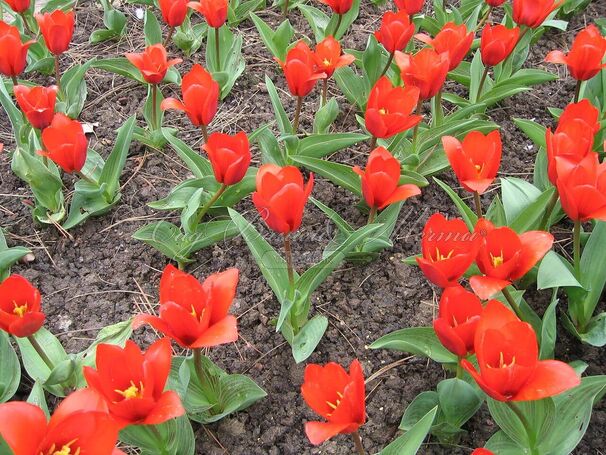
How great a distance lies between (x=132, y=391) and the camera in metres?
1.32

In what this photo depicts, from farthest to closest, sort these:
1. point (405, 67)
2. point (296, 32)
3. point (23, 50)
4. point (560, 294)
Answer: point (296, 32) < point (23, 50) < point (405, 67) < point (560, 294)

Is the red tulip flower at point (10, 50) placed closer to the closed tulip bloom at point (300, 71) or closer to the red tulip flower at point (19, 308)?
the closed tulip bloom at point (300, 71)

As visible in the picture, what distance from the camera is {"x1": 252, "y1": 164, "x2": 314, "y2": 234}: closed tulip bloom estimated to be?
155 centimetres

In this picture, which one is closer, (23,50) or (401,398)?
(401,398)

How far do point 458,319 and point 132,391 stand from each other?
71 cm

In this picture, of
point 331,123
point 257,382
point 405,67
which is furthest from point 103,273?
point 405,67

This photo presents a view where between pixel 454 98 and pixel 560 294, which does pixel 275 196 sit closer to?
pixel 560 294

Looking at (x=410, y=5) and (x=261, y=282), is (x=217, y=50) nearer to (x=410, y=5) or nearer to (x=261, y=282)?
(x=410, y=5)

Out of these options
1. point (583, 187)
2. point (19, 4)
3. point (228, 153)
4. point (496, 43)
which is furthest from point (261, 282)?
point (19, 4)

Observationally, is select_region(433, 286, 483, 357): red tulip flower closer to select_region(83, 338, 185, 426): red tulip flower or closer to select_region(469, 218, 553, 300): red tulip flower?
select_region(469, 218, 553, 300): red tulip flower

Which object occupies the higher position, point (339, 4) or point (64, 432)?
point (339, 4)

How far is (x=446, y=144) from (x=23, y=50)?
1612mm

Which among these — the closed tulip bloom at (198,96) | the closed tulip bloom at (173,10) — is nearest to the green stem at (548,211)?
the closed tulip bloom at (198,96)

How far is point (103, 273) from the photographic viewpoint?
2221 mm
